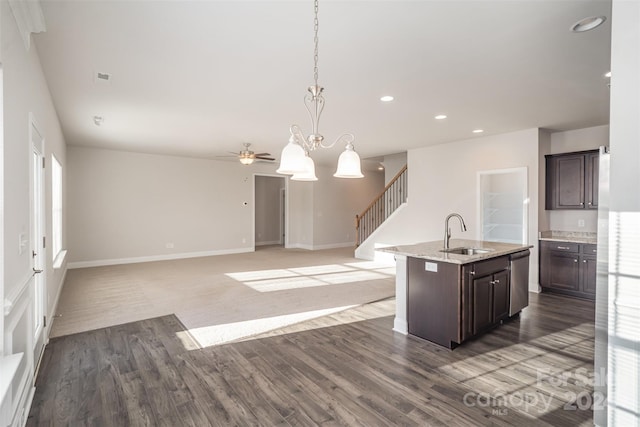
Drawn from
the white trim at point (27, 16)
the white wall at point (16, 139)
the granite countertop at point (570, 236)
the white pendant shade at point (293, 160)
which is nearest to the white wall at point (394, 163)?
the granite countertop at point (570, 236)

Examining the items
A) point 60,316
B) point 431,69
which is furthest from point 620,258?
point 60,316

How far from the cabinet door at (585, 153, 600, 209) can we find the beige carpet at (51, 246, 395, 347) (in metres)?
3.31

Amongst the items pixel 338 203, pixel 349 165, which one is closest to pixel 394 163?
pixel 338 203

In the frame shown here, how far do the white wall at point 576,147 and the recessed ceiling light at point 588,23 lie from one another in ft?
11.9

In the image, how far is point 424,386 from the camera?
8.34 ft

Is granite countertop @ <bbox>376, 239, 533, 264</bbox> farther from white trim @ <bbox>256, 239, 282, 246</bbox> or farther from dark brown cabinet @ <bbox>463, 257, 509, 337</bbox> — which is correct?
white trim @ <bbox>256, 239, 282, 246</bbox>

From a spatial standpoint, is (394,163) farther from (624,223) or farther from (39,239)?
(39,239)

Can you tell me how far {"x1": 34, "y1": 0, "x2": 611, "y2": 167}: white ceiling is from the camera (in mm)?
2264

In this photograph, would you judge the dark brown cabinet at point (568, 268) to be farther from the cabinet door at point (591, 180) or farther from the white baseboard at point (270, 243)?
the white baseboard at point (270, 243)

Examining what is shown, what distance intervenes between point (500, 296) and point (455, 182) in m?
3.36

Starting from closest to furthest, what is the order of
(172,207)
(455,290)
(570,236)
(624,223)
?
(624,223) → (455,290) → (570,236) → (172,207)

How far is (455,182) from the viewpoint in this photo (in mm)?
6566

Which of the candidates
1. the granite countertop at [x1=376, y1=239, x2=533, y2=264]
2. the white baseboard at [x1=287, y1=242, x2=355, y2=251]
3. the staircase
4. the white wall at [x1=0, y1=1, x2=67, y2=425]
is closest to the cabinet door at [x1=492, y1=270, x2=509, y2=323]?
the granite countertop at [x1=376, y1=239, x2=533, y2=264]

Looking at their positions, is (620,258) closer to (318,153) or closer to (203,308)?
(203,308)
